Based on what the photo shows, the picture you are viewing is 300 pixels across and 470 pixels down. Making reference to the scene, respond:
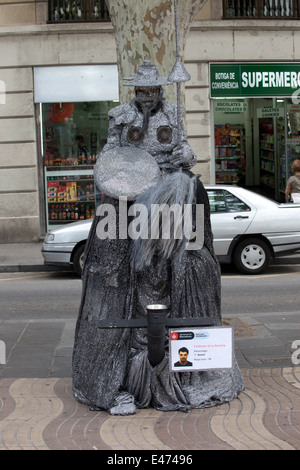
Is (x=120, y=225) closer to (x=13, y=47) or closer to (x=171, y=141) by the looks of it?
(x=171, y=141)

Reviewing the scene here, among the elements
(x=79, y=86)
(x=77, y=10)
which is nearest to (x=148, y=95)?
(x=79, y=86)

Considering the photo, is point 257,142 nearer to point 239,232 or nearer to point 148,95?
point 239,232

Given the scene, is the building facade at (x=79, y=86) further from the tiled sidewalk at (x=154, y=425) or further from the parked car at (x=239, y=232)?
the tiled sidewalk at (x=154, y=425)

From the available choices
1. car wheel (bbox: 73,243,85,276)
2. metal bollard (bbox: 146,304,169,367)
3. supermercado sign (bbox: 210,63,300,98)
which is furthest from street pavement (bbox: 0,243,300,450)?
supermercado sign (bbox: 210,63,300,98)

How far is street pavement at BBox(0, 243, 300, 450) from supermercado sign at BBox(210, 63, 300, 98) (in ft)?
35.2

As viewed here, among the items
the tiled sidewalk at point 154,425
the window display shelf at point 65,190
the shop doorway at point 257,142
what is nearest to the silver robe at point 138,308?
the tiled sidewalk at point 154,425

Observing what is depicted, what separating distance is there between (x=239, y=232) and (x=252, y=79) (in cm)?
610

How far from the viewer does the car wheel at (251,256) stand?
41.7 feet

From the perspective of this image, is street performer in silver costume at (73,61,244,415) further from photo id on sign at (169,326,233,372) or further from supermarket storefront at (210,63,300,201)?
supermarket storefront at (210,63,300,201)

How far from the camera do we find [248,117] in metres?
18.5

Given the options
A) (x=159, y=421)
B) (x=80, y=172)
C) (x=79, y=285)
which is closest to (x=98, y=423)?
(x=159, y=421)

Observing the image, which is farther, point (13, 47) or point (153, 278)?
point (13, 47)

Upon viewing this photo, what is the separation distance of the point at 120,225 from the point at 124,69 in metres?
3.83

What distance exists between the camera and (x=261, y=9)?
17.7m
